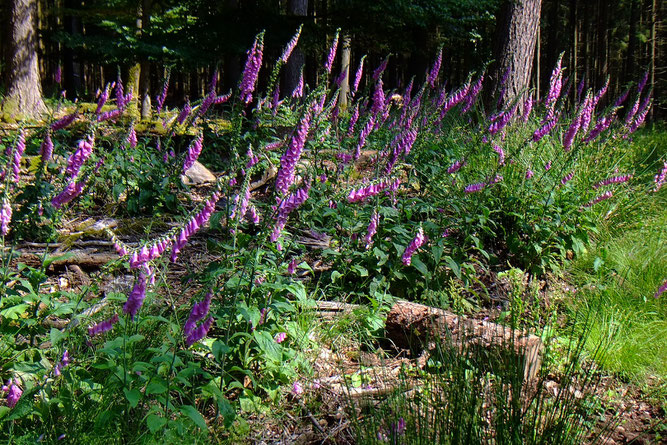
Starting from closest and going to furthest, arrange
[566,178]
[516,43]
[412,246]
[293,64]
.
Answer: [412,246]
[566,178]
[516,43]
[293,64]

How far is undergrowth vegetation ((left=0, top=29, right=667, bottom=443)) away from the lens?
7.30ft

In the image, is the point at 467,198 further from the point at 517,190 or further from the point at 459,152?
the point at 459,152

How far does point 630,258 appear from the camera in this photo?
4.33 metres

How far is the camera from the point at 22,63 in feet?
28.3

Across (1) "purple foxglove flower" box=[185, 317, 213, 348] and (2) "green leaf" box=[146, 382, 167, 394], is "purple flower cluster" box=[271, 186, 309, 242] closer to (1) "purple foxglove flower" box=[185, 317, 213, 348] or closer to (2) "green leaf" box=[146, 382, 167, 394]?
(1) "purple foxglove flower" box=[185, 317, 213, 348]

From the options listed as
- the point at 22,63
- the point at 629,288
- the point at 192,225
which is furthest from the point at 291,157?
the point at 22,63

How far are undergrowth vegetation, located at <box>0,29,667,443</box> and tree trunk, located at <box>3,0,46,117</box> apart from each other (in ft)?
8.56

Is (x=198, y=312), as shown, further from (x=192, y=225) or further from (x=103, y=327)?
(x=103, y=327)

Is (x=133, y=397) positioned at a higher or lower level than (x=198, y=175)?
higher

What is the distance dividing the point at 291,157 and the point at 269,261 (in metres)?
0.73

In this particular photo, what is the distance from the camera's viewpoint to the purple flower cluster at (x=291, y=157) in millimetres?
2378

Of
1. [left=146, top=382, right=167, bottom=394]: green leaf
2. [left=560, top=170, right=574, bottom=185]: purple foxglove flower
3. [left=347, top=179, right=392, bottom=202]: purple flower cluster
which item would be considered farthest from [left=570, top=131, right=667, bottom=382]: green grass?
[left=146, top=382, right=167, bottom=394]: green leaf

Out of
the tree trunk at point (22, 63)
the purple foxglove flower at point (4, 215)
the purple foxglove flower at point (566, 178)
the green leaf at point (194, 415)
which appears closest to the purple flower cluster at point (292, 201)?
the green leaf at point (194, 415)

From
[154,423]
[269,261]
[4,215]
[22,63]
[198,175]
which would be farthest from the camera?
[22,63]
